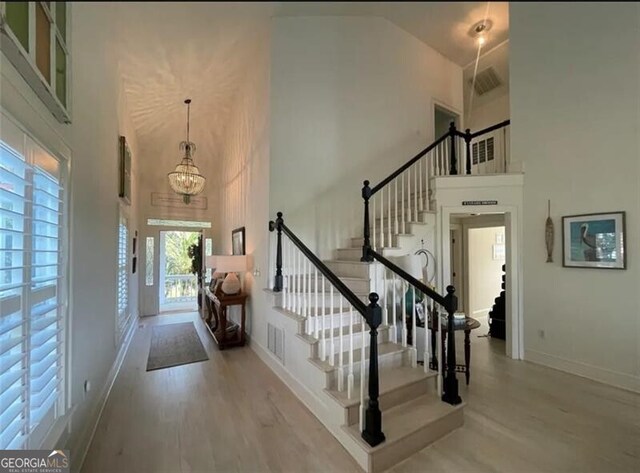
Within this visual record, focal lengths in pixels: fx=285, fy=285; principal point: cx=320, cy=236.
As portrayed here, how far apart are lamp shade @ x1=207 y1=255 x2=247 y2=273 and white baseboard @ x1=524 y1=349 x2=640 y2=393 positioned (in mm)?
4093

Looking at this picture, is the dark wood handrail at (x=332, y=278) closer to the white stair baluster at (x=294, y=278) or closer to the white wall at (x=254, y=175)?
the white stair baluster at (x=294, y=278)

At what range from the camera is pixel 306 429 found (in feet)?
7.52

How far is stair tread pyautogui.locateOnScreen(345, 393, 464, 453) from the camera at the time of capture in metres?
1.97

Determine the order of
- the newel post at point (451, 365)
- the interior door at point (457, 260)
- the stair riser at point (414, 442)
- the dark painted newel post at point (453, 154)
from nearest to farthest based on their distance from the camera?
the stair riser at point (414, 442)
the newel post at point (451, 365)
the dark painted newel post at point (453, 154)
the interior door at point (457, 260)

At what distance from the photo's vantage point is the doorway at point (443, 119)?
217 inches

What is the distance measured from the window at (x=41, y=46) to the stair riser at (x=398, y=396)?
2585mm

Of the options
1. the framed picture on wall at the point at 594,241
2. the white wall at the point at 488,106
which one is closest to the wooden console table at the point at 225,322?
the framed picture on wall at the point at 594,241

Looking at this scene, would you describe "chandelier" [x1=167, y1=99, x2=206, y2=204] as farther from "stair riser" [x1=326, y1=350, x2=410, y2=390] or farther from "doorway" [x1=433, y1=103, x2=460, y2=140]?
"doorway" [x1=433, y1=103, x2=460, y2=140]

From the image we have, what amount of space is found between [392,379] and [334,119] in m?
3.47

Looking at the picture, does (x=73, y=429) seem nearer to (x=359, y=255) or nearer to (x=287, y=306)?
(x=287, y=306)

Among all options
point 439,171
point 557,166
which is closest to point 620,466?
point 557,166

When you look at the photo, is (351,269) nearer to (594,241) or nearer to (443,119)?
(594,241)

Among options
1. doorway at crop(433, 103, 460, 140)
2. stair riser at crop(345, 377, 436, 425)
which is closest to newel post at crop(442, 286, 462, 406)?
stair riser at crop(345, 377, 436, 425)

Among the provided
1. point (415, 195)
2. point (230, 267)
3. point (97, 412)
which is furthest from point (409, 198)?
point (97, 412)
